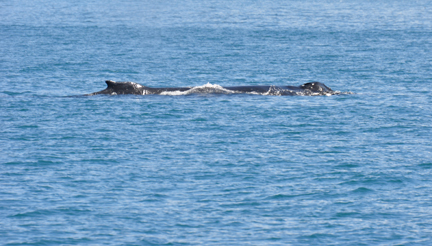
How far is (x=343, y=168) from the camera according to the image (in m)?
24.8

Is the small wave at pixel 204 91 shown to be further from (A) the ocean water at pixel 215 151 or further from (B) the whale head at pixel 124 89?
(B) the whale head at pixel 124 89

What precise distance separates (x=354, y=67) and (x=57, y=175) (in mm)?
31456

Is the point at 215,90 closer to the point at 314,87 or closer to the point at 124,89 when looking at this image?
the point at 124,89

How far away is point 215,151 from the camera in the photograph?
26.9 m

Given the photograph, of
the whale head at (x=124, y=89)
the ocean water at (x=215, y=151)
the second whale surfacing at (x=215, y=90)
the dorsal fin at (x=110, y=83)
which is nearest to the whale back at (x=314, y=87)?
the second whale surfacing at (x=215, y=90)

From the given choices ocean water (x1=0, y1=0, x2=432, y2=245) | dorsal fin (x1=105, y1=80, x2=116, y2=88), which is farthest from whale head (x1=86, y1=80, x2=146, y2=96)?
ocean water (x1=0, y1=0, x2=432, y2=245)

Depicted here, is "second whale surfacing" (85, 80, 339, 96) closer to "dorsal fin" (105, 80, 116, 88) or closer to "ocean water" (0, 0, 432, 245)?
"dorsal fin" (105, 80, 116, 88)

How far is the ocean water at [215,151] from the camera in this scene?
19203 mm

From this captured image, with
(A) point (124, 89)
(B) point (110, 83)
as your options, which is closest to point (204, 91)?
(A) point (124, 89)

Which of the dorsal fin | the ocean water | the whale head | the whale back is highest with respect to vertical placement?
the dorsal fin

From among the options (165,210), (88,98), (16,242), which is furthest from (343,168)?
(88,98)

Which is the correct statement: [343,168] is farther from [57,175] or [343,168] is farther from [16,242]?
[16,242]

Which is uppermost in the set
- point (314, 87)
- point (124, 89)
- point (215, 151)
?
point (124, 89)

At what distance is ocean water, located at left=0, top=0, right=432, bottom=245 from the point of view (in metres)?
19.2
